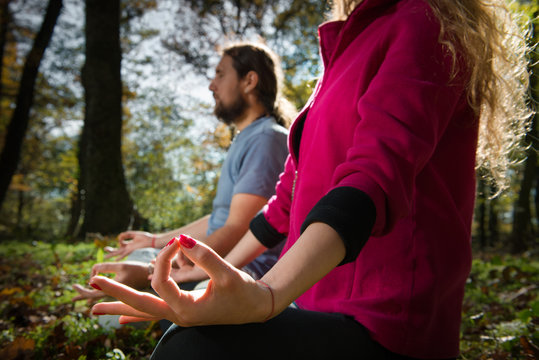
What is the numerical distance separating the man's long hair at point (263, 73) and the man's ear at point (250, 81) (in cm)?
3

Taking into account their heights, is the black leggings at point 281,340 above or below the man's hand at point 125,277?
above

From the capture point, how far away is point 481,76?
1.22 metres

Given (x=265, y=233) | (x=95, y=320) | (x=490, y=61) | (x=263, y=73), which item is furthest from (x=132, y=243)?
(x=490, y=61)

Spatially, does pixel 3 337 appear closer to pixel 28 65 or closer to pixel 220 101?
pixel 220 101

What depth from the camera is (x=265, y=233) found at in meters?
1.78

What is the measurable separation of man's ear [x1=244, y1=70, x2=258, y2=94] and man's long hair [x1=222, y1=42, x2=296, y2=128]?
3cm

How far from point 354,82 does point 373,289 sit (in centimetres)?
59

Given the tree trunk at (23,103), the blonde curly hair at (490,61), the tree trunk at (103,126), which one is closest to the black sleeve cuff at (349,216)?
the blonde curly hair at (490,61)

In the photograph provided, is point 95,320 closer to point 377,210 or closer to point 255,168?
point 255,168

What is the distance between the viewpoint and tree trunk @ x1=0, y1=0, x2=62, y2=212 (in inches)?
367

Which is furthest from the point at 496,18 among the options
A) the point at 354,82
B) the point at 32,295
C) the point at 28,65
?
the point at 28,65

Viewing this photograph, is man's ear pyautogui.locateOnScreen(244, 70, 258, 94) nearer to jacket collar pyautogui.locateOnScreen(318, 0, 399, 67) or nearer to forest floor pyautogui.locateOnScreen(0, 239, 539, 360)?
jacket collar pyautogui.locateOnScreen(318, 0, 399, 67)

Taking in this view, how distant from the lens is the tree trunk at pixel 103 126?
7.85 m

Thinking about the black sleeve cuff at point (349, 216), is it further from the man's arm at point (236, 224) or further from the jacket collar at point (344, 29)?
the man's arm at point (236, 224)
